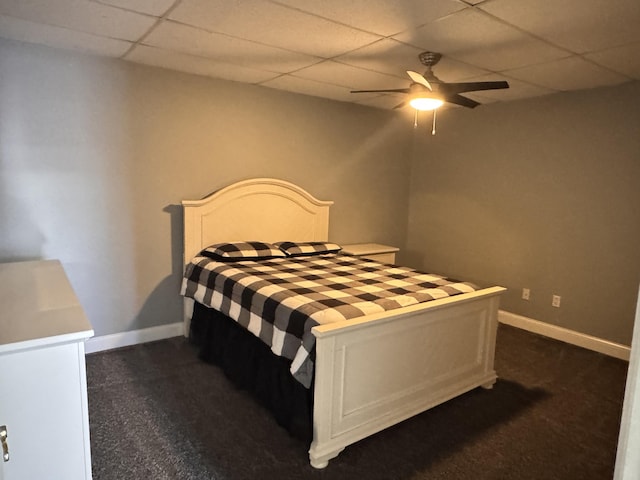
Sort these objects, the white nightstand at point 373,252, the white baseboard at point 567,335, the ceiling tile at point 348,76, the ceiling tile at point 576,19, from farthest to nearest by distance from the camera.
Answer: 1. the white nightstand at point 373,252
2. the white baseboard at point 567,335
3. the ceiling tile at point 348,76
4. the ceiling tile at point 576,19

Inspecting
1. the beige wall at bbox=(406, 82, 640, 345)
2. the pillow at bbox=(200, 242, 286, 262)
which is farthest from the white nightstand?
the pillow at bbox=(200, 242, 286, 262)

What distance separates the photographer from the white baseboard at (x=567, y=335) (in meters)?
3.36

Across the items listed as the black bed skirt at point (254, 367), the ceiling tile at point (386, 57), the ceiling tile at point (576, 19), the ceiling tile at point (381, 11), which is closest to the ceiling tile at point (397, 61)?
the ceiling tile at point (386, 57)

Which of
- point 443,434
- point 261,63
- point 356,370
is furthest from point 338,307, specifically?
point 261,63

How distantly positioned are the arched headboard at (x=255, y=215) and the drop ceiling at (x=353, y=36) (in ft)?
3.22

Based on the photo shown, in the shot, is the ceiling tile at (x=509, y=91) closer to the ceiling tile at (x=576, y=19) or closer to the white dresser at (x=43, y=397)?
the ceiling tile at (x=576, y=19)

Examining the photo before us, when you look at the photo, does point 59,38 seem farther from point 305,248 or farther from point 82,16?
point 305,248

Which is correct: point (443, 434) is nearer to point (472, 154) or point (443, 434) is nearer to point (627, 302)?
point (627, 302)

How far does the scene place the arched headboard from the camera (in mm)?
3412

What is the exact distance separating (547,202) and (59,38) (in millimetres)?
4015

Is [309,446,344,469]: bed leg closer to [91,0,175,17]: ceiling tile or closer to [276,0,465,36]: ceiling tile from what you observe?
[276,0,465,36]: ceiling tile

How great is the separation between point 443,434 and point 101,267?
8.67 ft

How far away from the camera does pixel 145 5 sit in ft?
6.81

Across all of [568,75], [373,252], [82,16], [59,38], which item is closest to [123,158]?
[59,38]
